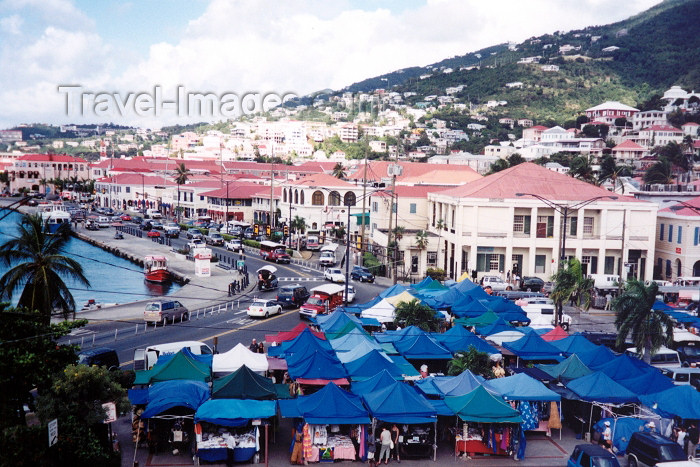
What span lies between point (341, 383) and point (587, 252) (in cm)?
3802

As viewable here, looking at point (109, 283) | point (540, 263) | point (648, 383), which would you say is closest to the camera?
point (648, 383)

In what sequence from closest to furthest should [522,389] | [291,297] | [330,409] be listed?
1. [330,409]
2. [522,389]
3. [291,297]

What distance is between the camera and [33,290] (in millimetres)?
26172

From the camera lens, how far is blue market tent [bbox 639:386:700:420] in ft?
64.2

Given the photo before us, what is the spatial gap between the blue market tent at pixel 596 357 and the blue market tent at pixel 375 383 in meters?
8.96

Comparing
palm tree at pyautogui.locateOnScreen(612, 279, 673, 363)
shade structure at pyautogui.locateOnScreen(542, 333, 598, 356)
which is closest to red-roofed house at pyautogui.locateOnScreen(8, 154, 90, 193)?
shade structure at pyautogui.locateOnScreen(542, 333, 598, 356)

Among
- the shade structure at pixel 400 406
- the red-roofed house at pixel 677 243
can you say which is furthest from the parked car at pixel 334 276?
the shade structure at pixel 400 406

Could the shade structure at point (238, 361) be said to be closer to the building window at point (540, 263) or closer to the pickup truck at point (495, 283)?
the pickup truck at point (495, 283)

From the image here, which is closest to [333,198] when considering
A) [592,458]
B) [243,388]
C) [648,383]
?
[648,383]

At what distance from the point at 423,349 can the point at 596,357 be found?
6686mm

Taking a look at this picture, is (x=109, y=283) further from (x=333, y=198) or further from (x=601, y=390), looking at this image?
(x=601, y=390)

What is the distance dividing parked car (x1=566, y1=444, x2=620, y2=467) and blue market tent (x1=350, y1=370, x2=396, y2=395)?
571cm

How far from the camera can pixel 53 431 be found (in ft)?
47.9

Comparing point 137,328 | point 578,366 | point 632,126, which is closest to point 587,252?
point 578,366
